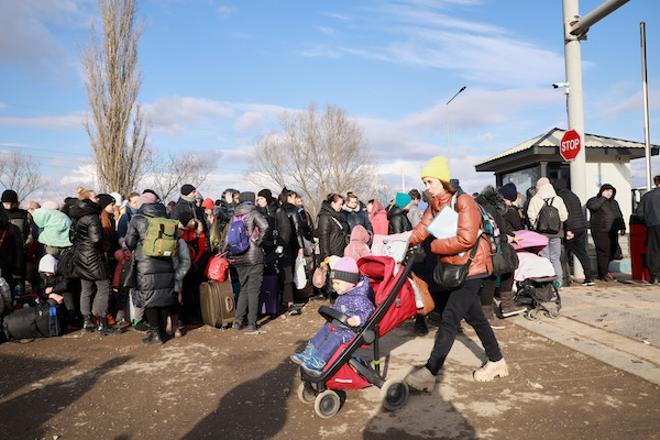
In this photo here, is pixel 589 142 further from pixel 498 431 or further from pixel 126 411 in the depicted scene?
pixel 126 411

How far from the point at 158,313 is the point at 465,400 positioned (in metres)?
4.01

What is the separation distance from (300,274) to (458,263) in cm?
462

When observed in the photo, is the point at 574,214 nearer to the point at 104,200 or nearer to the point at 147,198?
the point at 147,198

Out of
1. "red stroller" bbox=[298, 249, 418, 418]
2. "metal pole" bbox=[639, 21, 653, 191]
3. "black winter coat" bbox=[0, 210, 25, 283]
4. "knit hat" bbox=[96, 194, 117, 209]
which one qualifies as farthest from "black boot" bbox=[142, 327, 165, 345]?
"metal pole" bbox=[639, 21, 653, 191]

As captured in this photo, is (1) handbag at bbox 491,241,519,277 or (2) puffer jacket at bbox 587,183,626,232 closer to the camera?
(1) handbag at bbox 491,241,519,277

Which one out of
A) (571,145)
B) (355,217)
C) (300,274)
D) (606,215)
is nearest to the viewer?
(300,274)

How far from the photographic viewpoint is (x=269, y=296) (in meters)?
7.69

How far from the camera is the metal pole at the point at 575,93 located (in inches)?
377

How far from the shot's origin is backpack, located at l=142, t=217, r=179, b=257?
5996mm

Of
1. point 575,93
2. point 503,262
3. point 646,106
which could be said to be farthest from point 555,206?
point 646,106

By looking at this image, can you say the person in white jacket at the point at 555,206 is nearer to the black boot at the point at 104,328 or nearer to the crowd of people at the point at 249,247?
the crowd of people at the point at 249,247

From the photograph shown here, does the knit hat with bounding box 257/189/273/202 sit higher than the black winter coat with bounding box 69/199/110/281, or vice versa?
the knit hat with bounding box 257/189/273/202

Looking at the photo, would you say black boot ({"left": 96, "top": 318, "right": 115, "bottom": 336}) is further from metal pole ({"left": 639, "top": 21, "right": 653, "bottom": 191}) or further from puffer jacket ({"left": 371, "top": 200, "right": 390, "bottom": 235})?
metal pole ({"left": 639, "top": 21, "right": 653, "bottom": 191})

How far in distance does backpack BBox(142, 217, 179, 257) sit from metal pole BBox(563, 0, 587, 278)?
25.2 ft
